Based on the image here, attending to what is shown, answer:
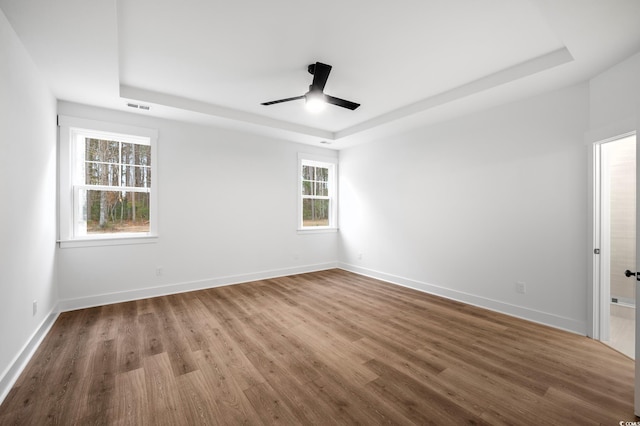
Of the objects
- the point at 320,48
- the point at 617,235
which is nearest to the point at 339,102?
the point at 320,48

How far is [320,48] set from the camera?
8.34ft

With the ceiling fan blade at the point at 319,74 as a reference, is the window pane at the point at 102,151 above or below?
below

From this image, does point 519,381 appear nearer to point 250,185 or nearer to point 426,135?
point 426,135

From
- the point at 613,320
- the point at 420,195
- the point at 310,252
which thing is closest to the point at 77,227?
the point at 310,252

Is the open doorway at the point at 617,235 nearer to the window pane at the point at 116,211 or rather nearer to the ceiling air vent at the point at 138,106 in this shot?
the ceiling air vent at the point at 138,106

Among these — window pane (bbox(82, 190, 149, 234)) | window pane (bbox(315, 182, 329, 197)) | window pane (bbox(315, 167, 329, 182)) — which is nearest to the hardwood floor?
window pane (bbox(82, 190, 149, 234))

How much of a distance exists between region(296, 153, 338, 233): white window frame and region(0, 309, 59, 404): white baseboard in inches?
145

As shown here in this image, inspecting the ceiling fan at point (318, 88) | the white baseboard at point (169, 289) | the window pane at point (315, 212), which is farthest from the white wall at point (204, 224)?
the ceiling fan at point (318, 88)

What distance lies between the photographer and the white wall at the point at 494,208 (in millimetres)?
2926

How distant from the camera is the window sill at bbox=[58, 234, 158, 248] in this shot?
136 inches

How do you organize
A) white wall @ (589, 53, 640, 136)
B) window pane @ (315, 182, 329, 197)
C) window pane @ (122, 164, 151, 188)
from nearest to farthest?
1. white wall @ (589, 53, 640, 136)
2. window pane @ (122, 164, 151, 188)
3. window pane @ (315, 182, 329, 197)

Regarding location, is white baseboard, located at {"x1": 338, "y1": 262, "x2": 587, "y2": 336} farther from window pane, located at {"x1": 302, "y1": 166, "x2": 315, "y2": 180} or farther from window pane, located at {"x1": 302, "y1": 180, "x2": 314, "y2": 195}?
window pane, located at {"x1": 302, "y1": 166, "x2": 315, "y2": 180}

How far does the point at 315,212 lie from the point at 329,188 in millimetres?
660

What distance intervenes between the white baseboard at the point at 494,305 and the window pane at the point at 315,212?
157cm
